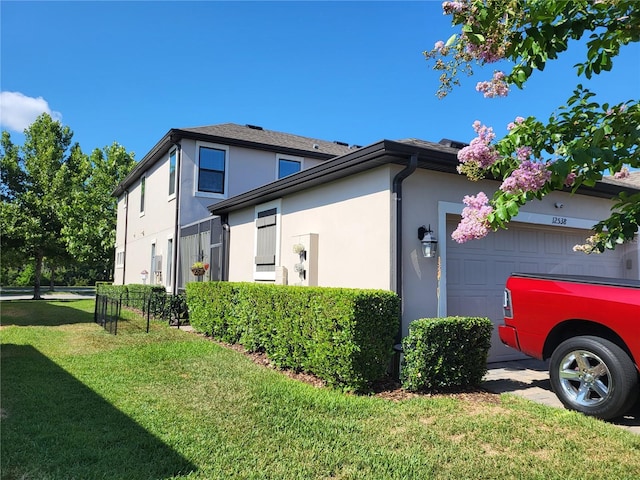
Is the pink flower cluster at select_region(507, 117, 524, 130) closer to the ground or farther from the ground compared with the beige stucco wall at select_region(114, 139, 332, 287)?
closer to the ground

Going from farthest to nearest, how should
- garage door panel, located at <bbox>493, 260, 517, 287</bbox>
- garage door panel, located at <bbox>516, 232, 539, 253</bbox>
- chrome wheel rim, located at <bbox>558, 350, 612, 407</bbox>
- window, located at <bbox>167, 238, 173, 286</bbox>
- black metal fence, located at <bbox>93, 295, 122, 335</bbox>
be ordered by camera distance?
window, located at <bbox>167, 238, 173, 286</bbox>, black metal fence, located at <bbox>93, 295, 122, 335</bbox>, garage door panel, located at <bbox>516, 232, 539, 253</bbox>, garage door panel, located at <bbox>493, 260, 517, 287</bbox>, chrome wheel rim, located at <bbox>558, 350, 612, 407</bbox>

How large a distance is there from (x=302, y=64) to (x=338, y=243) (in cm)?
510

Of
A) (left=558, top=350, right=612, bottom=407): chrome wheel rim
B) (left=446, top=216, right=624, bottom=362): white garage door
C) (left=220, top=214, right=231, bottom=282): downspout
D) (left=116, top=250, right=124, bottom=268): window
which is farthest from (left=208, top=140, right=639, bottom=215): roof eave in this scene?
(left=116, top=250, right=124, bottom=268): window

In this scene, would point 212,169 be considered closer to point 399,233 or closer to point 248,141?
point 248,141

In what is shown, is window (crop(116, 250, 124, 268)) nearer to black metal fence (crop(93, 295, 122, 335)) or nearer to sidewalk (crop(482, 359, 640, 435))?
black metal fence (crop(93, 295, 122, 335))

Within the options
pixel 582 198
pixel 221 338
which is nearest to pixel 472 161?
pixel 582 198

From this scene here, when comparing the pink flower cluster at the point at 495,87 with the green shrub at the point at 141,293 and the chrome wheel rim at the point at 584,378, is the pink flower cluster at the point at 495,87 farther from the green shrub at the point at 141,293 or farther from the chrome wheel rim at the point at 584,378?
the green shrub at the point at 141,293

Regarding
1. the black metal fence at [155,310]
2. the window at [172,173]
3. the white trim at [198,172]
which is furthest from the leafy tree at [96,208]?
the white trim at [198,172]

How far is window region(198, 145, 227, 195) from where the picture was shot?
13.9 metres

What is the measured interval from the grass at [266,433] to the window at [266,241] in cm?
341

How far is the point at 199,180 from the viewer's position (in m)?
13.8

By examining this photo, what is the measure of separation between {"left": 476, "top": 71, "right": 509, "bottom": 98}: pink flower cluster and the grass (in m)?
3.15

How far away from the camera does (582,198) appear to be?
8.33m

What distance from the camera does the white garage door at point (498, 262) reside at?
6.81 metres
